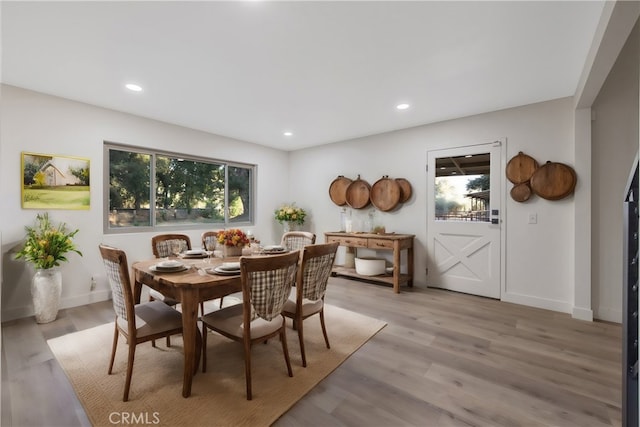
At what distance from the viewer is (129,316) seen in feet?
5.83

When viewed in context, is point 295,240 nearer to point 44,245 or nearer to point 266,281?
point 266,281

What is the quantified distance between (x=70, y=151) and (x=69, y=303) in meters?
1.80

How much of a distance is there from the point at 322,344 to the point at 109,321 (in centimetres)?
231

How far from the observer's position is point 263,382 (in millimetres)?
Result: 1974

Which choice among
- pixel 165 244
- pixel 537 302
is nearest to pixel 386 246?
pixel 537 302

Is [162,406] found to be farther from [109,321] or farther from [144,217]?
[144,217]


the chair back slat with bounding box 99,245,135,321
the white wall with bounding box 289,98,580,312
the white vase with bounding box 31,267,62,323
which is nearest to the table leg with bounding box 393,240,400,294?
the white wall with bounding box 289,98,580,312

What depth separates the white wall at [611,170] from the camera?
9.56ft

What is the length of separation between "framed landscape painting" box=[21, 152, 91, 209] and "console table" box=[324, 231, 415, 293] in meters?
3.49

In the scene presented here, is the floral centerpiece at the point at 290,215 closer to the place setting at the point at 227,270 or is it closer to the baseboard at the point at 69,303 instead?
the baseboard at the point at 69,303

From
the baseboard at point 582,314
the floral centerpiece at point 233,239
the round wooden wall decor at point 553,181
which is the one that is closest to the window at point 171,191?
the floral centerpiece at point 233,239

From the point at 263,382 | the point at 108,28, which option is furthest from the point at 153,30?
the point at 263,382

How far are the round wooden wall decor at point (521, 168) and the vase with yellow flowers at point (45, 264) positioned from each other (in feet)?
17.1

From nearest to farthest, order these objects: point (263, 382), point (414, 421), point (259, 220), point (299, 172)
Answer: point (414, 421), point (263, 382), point (259, 220), point (299, 172)
